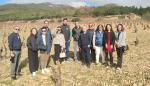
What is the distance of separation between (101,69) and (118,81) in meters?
2.09

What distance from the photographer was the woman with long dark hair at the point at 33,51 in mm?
18938

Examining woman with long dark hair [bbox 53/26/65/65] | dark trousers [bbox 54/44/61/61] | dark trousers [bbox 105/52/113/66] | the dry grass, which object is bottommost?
the dry grass

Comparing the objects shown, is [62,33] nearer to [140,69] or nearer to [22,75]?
[22,75]

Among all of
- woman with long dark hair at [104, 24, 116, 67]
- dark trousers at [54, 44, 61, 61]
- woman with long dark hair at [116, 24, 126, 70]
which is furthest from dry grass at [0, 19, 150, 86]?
woman with long dark hair at [104, 24, 116, 67]

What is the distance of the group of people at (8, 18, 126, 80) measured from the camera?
1895 cm

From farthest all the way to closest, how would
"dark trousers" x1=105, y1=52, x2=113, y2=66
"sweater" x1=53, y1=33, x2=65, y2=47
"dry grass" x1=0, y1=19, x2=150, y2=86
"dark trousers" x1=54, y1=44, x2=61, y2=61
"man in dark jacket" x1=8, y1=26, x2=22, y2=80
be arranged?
"dark trousers" x1=54, y1=44, x2=61, y2=61, "sweater" x1=53, y1=33, x2=65, y2=47, "dark trousers" x1=105, y1=52, x2=113, y2=66, "man in dark jacket" x1=8, y1=26, x2=22, y2=80, "dry grass" x1=0, y1=19, x2=150, y2=86

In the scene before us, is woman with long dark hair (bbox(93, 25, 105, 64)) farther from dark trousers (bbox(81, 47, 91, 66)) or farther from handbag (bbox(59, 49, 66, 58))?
handbag (bbox(59, 49, 66, 58))

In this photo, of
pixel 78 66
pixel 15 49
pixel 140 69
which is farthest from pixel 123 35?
pixel 15 49

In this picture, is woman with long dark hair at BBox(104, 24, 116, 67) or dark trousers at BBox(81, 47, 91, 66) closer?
woman with long dark hair at BBox(104, 24, 116, 67)

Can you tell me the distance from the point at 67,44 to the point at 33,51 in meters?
2.70

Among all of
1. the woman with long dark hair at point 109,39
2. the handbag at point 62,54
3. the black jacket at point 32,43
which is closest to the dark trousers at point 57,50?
the handbag at point 62,54

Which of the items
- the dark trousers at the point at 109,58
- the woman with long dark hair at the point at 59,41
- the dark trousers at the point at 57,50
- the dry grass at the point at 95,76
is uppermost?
the woman with long dark hair at the point at 59,41

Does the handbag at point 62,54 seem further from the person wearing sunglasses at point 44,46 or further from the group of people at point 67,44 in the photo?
the person wearing sunglasses at point 44,46

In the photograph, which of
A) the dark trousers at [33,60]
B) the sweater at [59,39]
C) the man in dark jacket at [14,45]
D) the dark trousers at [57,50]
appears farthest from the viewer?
the dark trousers at [57,50]
